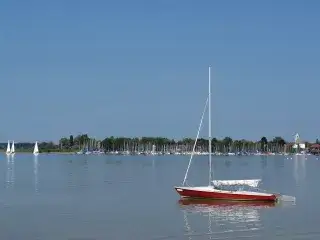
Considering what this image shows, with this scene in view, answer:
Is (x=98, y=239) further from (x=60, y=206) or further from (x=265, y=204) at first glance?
(x=265, y=204)

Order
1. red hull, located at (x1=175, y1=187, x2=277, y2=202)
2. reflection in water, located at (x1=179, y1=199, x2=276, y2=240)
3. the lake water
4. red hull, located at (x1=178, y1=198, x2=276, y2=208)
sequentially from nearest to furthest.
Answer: the lake water
reflection in water, located at (x1=179, y1=199, x2=276, y2=240)
red hull, located at (x1=178, y1=198, x2=276, y2=208)
red hull, located at (x1=175, y1=187, x2=277, y2=202)

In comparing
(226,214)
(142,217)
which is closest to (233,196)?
(226,214)

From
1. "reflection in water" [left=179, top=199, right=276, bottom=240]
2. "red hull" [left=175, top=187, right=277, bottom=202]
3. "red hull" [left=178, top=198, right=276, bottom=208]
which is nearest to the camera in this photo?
"reflection in water" [left=179, top=199, right=276, bottom=240]

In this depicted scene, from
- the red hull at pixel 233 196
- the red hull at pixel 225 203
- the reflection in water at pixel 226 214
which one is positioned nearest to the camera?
the reflection in water at pixel 226 214

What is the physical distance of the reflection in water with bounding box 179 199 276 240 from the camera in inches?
1617

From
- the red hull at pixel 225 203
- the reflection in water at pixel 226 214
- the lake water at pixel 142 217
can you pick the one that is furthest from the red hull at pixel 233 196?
the lake water at pixel 142 217

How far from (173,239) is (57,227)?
910cm

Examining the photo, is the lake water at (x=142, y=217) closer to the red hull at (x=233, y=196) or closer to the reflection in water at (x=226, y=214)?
the reflection in water at (x=226, y=214)

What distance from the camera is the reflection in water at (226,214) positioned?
135ft

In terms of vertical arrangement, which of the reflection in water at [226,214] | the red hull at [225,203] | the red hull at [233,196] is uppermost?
the red hull at [233,196]

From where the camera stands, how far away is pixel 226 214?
50.3 metres

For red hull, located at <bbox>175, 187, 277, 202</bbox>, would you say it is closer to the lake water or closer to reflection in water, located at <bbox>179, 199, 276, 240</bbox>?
reflection in water, located at <bbox>179, 199, 276, 240</bbox>

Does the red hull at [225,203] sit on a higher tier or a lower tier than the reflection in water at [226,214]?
higher

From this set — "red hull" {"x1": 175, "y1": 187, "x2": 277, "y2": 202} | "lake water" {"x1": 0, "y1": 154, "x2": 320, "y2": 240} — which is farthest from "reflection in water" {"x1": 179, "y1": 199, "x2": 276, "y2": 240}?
"red hull" {"x1": 175, "y1": 187, "x2": 277, "y2": 202}
